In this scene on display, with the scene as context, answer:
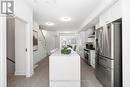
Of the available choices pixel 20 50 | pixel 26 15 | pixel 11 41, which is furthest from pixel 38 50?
pixel 26 15

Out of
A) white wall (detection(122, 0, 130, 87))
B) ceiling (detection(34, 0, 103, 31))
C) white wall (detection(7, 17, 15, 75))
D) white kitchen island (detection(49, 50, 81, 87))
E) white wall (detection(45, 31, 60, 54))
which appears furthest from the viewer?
white wall (detection(45, 31, 60, 54))

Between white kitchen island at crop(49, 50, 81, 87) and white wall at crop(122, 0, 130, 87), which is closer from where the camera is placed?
white wall at crop(122, 0, 130, 87)

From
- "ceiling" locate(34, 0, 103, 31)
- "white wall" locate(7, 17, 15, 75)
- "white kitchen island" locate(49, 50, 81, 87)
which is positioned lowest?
"white kitchen island" locate(49, 50, 81, 87)

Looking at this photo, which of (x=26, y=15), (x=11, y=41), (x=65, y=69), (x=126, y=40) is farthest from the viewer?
(x=11, y=41)

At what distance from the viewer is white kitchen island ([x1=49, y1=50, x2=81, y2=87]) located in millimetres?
2936

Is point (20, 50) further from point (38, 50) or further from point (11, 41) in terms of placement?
point (38, 50)

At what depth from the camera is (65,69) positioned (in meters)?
2.94

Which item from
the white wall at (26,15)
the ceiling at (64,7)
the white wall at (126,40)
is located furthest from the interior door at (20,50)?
the white wall at (126,40)

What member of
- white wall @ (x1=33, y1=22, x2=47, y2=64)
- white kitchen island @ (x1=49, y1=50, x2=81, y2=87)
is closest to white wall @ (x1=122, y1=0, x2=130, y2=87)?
white kitchen island @ (x1=49, y1=50, x2=81, y2=87)

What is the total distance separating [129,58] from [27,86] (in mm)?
2811

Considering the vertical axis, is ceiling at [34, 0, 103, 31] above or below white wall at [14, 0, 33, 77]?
above

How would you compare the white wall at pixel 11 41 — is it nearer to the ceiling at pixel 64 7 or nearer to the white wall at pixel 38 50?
the ceiling at pixel 64 7

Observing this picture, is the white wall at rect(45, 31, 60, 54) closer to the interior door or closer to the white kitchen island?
the interior door

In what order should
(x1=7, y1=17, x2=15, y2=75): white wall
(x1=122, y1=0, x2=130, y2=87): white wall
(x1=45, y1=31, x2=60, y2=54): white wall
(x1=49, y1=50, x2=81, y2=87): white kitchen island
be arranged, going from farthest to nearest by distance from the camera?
(x1=45, y1=31, x2=60, y2=54): white wall, (x1=7, y1=17, x2=15, y2=75): white wall, (x1=49, y1=50, x2=81, y2=87): white kitchen island, (x1=122, y1=0, x2=130, y2=87): white wall
